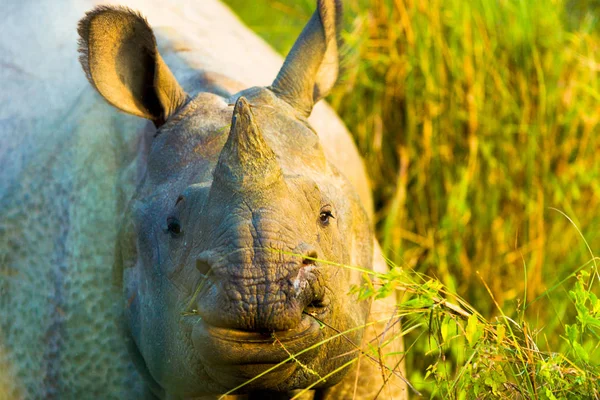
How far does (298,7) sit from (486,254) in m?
2.03

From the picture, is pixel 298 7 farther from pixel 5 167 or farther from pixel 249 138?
pixel 249 138

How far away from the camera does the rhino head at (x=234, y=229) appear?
2480mm

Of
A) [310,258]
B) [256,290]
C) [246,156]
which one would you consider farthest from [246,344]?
[246,156]

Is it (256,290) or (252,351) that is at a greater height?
(256,290)

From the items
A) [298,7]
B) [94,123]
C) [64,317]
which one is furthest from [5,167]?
[298,7]

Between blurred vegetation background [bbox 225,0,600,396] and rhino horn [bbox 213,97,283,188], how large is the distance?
2.52 meters

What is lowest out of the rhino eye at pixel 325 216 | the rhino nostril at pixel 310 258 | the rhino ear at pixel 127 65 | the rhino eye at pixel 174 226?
the rhino eye at pixel 174 226

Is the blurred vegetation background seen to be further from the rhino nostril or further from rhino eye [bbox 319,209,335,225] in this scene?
the rhino nostril

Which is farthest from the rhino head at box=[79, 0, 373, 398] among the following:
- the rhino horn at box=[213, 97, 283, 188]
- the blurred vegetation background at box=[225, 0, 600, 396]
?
the blurred vegetation background at box=[225, 0, 600, 396]

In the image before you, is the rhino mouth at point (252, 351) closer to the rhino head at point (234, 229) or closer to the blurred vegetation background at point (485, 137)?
the rhino head at point (234, 229)

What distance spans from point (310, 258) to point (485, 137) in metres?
2.91

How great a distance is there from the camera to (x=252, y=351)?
98.4 inches

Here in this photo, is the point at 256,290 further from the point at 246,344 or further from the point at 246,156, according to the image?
the point at 246,156

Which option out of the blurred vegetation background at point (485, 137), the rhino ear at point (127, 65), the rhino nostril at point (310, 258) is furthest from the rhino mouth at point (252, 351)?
the blurred vegetation background at point (485, 137)
